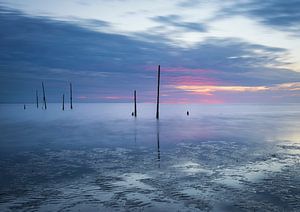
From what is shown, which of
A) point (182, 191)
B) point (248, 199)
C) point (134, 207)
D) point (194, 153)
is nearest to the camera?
point (134, 207)

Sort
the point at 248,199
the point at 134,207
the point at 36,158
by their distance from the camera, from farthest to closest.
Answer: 1. the point at 36,158
2. the point at 248,199
3. the point at 134,207

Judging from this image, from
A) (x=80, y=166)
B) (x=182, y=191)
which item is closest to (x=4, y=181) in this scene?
(x=80, y=166)

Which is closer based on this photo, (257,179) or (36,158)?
(257,179)

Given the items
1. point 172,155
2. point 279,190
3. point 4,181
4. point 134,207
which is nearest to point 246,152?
point 172,155

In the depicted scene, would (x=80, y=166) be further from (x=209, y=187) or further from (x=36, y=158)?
(x=209, y=187)

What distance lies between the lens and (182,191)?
11031mm

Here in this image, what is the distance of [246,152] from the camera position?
2072cm

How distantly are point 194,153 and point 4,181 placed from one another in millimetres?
12169

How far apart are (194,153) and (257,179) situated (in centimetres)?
768

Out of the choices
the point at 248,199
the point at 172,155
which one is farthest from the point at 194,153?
the point at 248,199

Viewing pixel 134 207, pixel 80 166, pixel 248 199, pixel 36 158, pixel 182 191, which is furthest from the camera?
pixel 36 158

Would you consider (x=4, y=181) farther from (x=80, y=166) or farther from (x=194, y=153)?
(x=194, y=153)

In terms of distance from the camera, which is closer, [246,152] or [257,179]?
[257,179]

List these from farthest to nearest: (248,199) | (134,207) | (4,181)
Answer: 1. (4,181)
2. (248,199)
3. (134,207)
